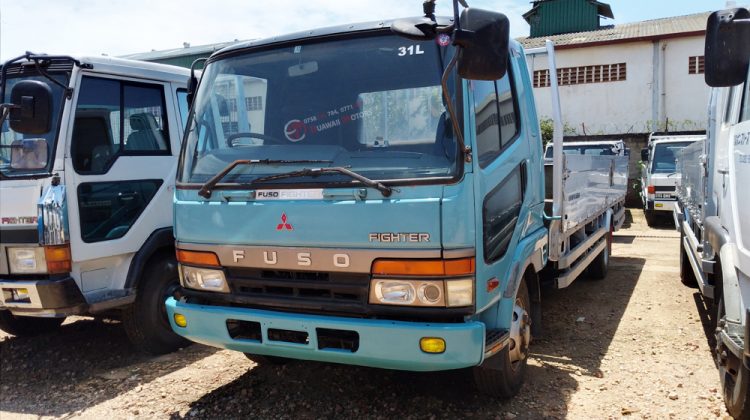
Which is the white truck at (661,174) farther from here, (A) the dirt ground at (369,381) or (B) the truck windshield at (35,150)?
(B) the truck windshield at (35,150)

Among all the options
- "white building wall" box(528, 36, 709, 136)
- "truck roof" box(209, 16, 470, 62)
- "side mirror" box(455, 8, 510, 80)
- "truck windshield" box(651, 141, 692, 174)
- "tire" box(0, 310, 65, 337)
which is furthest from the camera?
"white building wall" box(528, 36, 709, 136)

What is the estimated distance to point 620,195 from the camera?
8.69 meters

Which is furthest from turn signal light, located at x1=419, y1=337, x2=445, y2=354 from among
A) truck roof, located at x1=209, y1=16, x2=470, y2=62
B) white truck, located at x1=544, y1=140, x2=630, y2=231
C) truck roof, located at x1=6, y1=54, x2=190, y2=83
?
truck roof, located at x1=6, y1=54, x2=190, y2=83

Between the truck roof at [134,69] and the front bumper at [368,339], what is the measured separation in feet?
8.02

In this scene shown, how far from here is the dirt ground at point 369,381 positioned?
386cm

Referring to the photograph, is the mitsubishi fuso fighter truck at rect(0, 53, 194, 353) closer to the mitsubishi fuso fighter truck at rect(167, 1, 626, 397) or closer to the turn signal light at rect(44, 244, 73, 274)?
the turn signal light at rect(44, 244, 73, 274)

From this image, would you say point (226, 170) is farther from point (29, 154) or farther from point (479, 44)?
point (29, 154)

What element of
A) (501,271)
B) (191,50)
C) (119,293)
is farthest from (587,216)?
(191,50)

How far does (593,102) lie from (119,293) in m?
18.9

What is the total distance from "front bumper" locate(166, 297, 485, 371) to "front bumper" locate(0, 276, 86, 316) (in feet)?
4.91

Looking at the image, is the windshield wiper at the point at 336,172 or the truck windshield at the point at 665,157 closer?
the windshield wiper at the point at 336,172

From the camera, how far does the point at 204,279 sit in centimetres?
362

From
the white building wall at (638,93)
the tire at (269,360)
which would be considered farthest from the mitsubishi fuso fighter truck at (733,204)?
the white building wall at (638,93)

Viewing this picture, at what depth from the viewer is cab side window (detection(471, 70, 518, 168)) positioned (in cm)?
327
